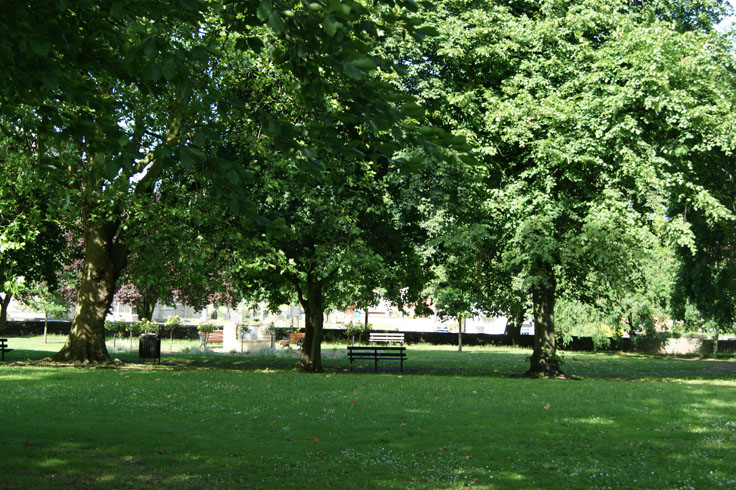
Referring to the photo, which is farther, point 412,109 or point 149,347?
point 149,347

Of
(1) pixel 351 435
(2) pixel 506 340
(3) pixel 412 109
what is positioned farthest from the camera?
(2) pixel 506 340

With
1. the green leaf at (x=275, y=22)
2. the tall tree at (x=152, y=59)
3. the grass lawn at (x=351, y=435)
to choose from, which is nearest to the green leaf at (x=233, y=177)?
the tall tree at (x=152, y=59)

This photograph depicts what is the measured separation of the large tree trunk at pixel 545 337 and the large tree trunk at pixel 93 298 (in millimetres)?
14103

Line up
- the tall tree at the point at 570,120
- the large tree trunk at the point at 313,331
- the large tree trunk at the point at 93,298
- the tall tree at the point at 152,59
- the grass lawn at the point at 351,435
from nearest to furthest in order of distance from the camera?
the tall tree at the point at 152,59
the grass lawn at the point at 351,435
the tall tree at the point at 570,120
the large tree trunk at the point at 93,298
the large tree trunk at the point at 313,331

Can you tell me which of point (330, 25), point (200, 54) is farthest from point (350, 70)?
point (200, 54)

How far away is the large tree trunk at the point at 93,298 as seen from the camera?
2138cm

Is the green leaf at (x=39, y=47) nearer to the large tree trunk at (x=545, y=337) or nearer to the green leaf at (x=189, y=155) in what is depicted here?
the green leaf at (x=189, y=155)

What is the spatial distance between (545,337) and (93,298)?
49.0 feet

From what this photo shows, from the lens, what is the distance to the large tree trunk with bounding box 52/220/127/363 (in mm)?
21375

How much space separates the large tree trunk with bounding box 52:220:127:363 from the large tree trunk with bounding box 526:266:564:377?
1410 cm

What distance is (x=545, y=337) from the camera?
2355 cm

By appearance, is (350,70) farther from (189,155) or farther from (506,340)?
(506,340)

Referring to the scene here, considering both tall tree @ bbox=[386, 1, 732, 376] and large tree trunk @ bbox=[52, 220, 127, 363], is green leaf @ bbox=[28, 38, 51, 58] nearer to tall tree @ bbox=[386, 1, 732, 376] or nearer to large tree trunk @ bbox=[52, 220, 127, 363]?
tall tree @ bbox=[386, 1, 732, 376]

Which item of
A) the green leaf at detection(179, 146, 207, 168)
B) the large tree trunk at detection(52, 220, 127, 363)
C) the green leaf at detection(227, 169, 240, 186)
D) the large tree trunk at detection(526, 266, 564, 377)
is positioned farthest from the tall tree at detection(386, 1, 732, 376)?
the green leaf at detection(179, 146, 207, 168)
